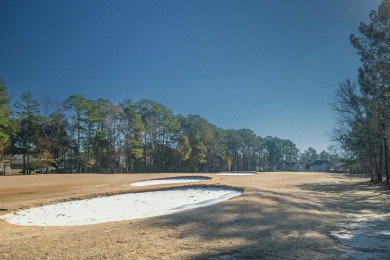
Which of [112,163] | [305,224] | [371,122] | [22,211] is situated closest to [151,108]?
[112,163]

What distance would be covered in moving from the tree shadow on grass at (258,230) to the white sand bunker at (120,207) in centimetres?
268

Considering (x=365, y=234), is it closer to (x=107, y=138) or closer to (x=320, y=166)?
(x=107, y=138)

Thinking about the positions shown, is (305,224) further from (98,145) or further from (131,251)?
(98,145)

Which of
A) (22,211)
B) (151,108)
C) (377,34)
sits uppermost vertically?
(151,108)

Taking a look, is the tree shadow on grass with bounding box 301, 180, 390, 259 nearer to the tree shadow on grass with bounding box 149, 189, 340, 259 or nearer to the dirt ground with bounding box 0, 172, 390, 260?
the dirt ground with bounding box 0, 172, 390, 260

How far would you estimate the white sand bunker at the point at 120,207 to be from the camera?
10937mm

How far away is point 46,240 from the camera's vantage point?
241 inches

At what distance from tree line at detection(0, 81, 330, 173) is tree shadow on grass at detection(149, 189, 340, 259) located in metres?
41.3

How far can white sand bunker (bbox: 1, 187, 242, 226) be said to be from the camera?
1094 cm

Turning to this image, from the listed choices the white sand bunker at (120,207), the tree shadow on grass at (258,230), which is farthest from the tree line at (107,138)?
the tree shadow on grass at (258,230)

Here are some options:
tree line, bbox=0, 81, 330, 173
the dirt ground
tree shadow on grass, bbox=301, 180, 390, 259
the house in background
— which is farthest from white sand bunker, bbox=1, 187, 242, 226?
the house in background

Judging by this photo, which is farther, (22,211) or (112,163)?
(112,163)

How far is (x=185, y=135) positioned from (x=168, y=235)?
6305 centimetres

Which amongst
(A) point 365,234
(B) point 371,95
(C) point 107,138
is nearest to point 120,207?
(A) point 365,234
